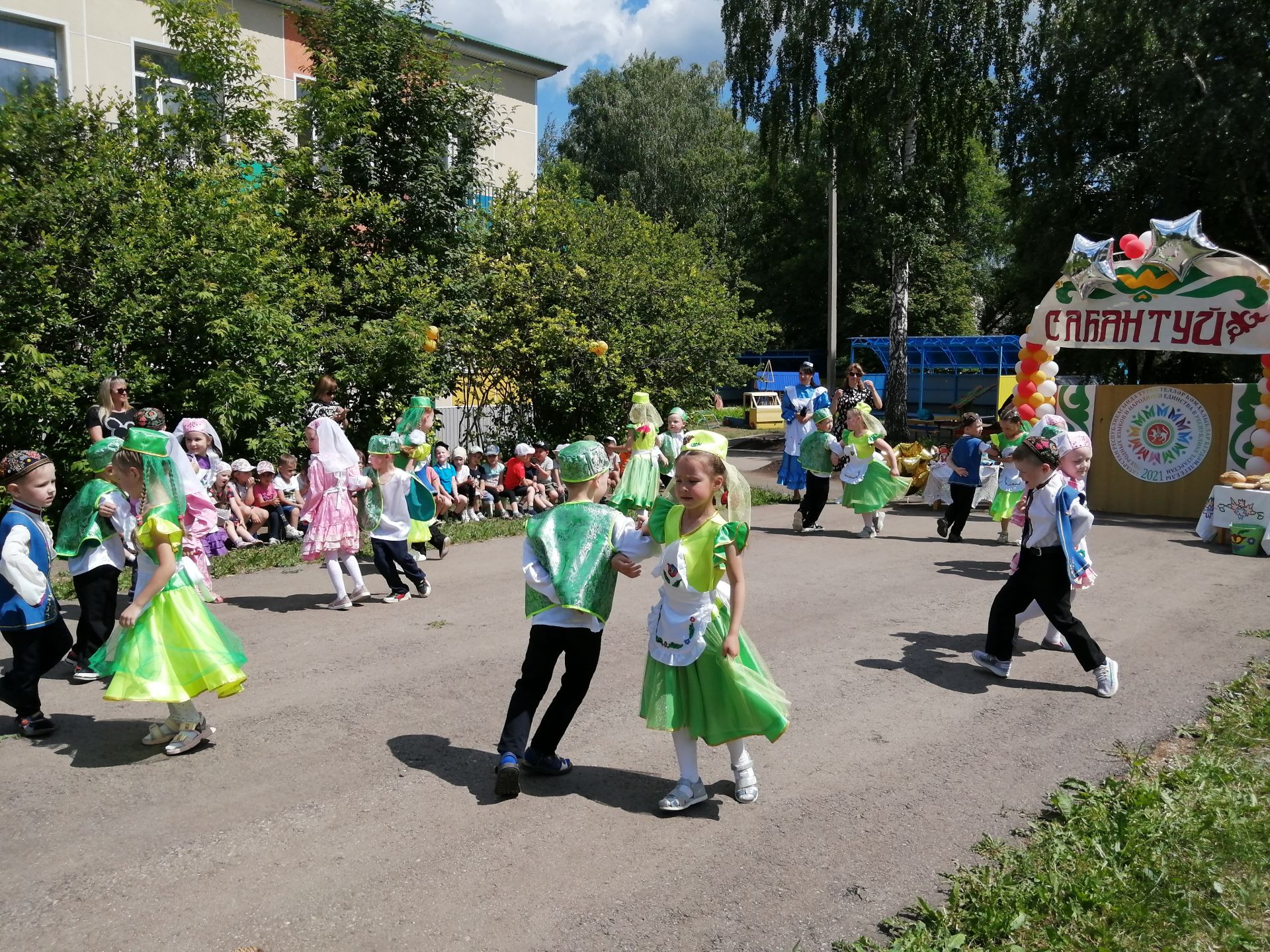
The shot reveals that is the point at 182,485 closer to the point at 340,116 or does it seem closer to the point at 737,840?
the point at 737,840

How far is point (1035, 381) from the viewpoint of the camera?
1367 centimetres

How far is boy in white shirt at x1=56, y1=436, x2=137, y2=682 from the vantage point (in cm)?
638

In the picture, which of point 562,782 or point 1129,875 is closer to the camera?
point 1129,875

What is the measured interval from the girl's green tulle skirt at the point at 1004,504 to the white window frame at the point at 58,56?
15.5m

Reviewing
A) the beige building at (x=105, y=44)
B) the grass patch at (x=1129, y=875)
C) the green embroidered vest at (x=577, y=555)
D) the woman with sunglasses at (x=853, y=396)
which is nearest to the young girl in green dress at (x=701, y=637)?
the green embroidered vest at (x=577, y=555)

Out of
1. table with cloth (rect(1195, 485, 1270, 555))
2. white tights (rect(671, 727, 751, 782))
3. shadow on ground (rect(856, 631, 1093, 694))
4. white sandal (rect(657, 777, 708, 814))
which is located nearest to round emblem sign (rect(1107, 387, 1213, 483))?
table with cloth (rect(1195, 485, 1270, 555))

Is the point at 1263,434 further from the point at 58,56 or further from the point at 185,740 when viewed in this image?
the point at 58,56

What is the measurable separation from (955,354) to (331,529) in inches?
1152

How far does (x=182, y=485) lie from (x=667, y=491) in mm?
2614

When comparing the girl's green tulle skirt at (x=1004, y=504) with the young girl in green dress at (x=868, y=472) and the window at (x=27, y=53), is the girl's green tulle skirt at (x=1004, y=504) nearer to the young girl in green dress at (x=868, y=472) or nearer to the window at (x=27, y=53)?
the young girl in green dress at (x=868, y=472)

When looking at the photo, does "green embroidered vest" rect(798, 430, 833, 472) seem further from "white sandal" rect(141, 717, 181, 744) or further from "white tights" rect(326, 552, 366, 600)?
"white sandal" rect(141, 717, 181, 744)

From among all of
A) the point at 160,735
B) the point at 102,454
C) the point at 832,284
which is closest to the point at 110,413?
the point at 102,454

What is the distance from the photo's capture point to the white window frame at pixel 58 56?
623 inches

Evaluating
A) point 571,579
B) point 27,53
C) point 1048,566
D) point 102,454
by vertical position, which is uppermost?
point 27,53
